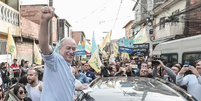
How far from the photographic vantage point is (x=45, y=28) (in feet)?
5.00

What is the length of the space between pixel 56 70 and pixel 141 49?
26.4ft

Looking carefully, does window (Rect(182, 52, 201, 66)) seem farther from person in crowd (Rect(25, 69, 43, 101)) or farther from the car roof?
person in crowd (Rect(25, 69, 43, 101))

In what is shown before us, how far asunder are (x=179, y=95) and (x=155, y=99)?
16.0 inches

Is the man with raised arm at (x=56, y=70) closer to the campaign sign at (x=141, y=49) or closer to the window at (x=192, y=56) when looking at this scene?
the window at (x=192, y=56)

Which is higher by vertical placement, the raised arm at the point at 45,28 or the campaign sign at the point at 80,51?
the raised arm at the point at 45,28

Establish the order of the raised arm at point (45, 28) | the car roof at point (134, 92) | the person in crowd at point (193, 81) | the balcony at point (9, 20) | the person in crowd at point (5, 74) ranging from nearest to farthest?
the raised arm at point (45, 28)
the car roof at point (134, 92)
the person in crowd at point (193, 81)
the person in crowd at point (5, 74)
the balcony at point (9, 20)

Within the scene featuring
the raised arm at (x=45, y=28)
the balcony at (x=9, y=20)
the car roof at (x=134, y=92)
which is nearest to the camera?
the raised arm at (x=45, y=28)

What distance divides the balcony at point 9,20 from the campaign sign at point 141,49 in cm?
747

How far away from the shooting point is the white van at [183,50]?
672 centimetres

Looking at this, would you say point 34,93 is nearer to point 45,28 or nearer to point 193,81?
point 45,28

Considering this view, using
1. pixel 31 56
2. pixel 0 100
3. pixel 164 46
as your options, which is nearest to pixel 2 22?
pixel 31 56

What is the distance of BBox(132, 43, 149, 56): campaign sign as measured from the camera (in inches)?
365

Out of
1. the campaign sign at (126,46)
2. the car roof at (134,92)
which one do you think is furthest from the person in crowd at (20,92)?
the campaign sign at (126,46)

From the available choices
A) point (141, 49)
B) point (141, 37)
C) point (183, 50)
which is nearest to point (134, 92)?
point (183, 50)
